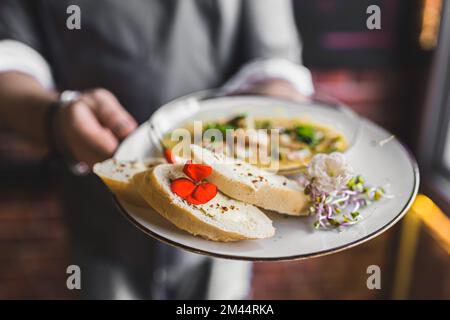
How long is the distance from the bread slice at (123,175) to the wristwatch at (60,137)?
0.85ft

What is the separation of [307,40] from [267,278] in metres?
0.75

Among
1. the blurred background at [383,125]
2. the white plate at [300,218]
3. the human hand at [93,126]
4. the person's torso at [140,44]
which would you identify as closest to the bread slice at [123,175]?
the white plate at [300,218]

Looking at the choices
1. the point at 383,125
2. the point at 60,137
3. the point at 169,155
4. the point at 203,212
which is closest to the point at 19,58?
the point at 60,137

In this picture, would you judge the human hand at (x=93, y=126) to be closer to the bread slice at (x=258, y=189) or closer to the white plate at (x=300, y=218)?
the white plate at (x=300, y=218)

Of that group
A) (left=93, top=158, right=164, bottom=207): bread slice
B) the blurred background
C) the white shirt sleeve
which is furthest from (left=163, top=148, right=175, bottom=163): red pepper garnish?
the blurred background

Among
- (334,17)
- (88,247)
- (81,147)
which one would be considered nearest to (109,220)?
(88,247)

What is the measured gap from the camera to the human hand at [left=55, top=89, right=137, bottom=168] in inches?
32.4

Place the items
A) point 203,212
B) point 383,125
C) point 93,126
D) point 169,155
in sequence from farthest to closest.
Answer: point 383,125
point 93,126
point 169,155
point 203,212

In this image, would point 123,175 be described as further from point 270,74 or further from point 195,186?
point 270,74

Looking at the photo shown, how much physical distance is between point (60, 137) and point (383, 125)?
0.88 meters

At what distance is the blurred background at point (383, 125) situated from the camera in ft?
4.10

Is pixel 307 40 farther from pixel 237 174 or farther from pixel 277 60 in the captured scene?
pixel 237 174

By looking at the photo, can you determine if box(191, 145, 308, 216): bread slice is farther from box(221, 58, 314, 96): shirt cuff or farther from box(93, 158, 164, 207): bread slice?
box(221, 58, 314, 96): shirt cuff

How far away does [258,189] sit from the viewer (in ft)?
1.98
